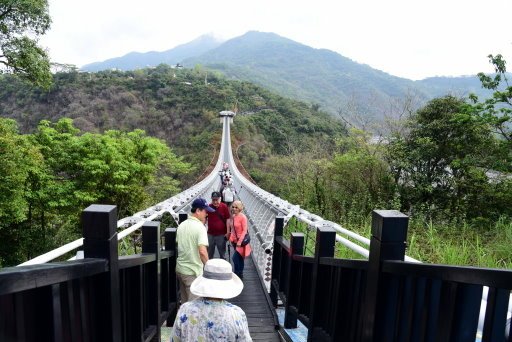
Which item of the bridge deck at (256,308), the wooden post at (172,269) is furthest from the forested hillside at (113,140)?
the wooden post at (172,269)

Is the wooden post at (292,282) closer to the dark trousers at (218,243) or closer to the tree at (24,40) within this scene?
the dark trousers at (218,243)

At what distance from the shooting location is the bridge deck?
3006mm

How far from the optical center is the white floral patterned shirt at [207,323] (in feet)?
4.61

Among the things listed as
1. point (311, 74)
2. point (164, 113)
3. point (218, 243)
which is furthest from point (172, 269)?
point (311, 74)

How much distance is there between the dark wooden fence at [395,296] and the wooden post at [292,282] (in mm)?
429

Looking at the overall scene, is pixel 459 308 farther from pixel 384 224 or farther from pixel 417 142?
pixel 417 142

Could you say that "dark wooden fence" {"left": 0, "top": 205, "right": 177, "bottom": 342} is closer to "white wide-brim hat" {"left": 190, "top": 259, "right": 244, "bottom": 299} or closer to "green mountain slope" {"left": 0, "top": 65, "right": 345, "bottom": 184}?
"white wide-brim hat" {"left": 190, "top": 259, "right": 244, "bottom": 299}

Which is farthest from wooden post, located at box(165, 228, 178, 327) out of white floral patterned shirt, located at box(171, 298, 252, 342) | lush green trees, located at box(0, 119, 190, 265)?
lush green trees, located at box(0, 119, 190, 265)

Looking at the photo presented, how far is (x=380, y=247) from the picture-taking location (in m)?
1.29

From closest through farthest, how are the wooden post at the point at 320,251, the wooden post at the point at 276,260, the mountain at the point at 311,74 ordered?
the wooden post at the point at 320,251
the wooden post at the point at 276,260
the mountain at the point at 311,74

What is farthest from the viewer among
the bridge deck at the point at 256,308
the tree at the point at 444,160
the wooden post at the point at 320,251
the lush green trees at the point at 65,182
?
the lush green trees at the point at 65,182

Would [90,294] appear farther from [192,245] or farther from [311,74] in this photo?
[311,74]

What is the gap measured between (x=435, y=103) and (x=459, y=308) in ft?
27.1

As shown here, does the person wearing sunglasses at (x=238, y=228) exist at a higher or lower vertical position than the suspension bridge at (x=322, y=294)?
lower
